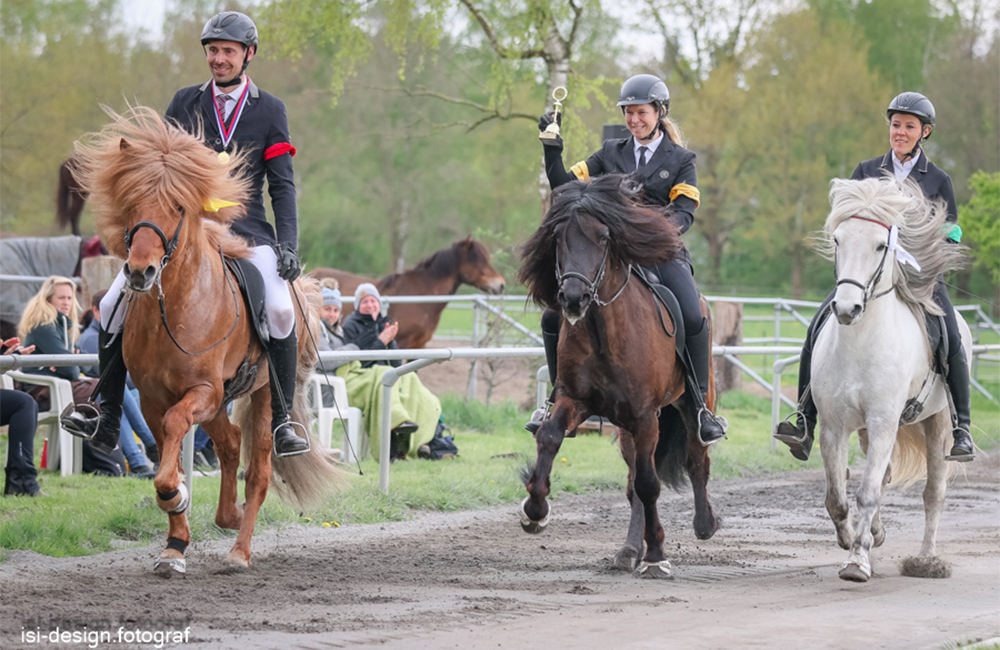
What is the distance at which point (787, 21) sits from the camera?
127 feet

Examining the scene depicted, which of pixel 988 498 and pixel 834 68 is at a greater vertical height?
pixel 834 68

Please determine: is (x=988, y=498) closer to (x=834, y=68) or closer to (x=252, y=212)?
(x=252, y=212)

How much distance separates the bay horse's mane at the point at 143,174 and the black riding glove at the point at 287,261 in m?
0.59

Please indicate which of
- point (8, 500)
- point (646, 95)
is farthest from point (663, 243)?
point (8, 500)

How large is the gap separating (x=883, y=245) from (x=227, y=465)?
13.4 feet

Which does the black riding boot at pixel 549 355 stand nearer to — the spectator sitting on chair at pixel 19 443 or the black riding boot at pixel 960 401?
the black riding boot at pixel 960 401

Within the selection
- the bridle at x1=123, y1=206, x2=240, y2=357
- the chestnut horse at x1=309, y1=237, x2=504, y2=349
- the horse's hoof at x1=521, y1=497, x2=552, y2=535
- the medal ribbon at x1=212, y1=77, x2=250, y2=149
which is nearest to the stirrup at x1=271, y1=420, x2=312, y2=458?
the bridle at x1=123, y1=206, x2=240, y2=357

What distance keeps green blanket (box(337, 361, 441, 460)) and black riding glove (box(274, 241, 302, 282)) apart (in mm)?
4086

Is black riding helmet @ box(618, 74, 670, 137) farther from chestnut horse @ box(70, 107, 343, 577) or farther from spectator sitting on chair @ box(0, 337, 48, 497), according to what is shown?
spectator sitting on chair @ box(0, 337, 48, 497)

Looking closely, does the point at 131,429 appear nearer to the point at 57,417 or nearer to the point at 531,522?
the point at 57,417

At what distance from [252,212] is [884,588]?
14.1 ft

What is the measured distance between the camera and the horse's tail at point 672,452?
7.05 meters

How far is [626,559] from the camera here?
20.9ft

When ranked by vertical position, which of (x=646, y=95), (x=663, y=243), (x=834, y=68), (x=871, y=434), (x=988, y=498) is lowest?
(x=988, y=498)
